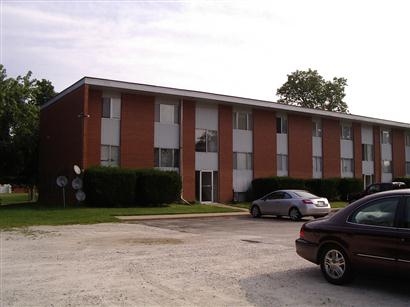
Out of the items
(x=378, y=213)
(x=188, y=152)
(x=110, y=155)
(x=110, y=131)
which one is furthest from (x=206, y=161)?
(x=378, y=213)

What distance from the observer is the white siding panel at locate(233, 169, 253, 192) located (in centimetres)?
3594

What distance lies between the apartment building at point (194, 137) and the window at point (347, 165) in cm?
8

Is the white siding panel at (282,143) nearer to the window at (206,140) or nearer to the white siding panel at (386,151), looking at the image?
the window at (206,140)

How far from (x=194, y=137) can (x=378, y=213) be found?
86.8ft

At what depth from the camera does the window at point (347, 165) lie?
43841mm

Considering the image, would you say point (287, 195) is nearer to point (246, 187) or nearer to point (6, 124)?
point (246, 187)

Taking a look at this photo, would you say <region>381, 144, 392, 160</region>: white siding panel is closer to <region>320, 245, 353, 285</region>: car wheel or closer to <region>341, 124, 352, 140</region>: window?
<region>341, 124, 352, 140</region>: window

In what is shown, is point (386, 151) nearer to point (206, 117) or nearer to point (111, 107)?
point (206, 117)

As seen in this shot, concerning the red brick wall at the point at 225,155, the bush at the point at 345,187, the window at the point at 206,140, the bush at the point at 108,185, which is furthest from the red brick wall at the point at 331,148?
the bush at the point at 108,185

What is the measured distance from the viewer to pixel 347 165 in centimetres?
4416

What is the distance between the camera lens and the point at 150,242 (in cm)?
1390

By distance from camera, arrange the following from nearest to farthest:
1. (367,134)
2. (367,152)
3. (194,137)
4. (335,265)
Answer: (335,265) < (194,137) < (367,152) < (367,134)

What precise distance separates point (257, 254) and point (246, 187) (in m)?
25.0

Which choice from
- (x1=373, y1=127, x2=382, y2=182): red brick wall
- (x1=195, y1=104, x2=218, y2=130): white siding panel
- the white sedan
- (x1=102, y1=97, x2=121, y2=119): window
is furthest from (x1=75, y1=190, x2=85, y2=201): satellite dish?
(x1=373, y1=127, x2=382, y2=182): red brick wall
